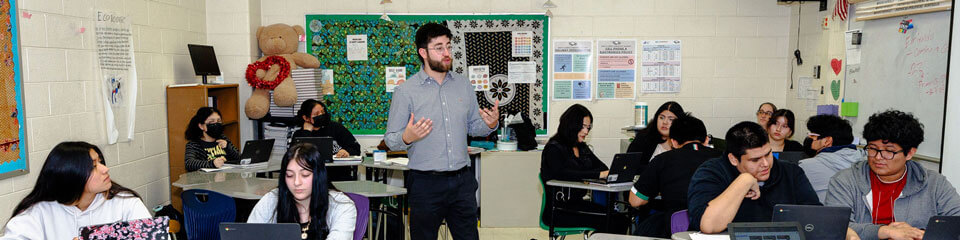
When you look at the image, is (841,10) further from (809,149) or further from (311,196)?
(311,196)

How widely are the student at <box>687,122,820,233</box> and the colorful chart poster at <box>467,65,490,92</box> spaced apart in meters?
3.89

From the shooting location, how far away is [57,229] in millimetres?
2514

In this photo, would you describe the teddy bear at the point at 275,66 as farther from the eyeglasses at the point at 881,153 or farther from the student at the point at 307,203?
the eyeglasses at the point at 881,153

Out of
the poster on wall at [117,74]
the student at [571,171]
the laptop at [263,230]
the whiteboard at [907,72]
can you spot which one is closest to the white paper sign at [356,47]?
the poster on wall at [117,74]

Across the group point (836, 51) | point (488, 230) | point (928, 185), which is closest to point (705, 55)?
point (836, 51)

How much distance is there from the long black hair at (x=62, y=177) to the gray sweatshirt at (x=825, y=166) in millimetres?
3505

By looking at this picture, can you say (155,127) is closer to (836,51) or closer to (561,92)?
(561,92)

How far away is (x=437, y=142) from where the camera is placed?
10.8 feet

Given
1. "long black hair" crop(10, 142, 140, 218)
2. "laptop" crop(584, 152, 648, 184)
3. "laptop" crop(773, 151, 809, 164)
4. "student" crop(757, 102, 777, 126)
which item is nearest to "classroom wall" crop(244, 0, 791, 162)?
"student" crop(757, 102, 777, 126)

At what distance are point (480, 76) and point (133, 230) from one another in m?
4.56

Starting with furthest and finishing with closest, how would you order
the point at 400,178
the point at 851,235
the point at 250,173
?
the point at 400,178
the point at 250,173
the point at 851,235

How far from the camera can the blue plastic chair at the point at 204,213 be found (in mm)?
3414

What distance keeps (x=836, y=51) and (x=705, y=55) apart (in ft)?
4.26

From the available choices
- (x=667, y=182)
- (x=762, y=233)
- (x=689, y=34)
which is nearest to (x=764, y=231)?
(x=762, y=233)
